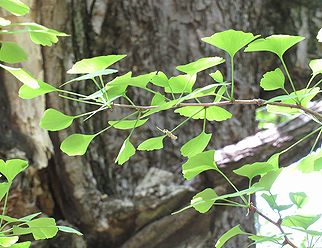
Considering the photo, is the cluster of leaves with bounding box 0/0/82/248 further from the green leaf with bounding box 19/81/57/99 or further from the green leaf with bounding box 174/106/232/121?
the green leaf with bounding box 174/106/232/121

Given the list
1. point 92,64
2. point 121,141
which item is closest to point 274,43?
point 92,64

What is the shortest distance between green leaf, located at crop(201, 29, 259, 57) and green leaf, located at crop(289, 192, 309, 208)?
127 mm

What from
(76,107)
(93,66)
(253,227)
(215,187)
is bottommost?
(253,227)

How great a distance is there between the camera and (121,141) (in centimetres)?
90

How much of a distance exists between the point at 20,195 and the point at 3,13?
0.27 m

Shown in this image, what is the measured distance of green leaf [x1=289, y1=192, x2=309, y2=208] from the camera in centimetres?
43

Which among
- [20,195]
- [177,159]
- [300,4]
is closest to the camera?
[20,195]

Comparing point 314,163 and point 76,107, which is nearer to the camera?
point 314,163

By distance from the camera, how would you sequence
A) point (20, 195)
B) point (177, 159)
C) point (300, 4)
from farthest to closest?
point (300, 4)
point (177, 159)
point (20, 195)

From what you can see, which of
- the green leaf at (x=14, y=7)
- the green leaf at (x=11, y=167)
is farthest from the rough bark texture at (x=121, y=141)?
the green leaf at (x=14, y=7)

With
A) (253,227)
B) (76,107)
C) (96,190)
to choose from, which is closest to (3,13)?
(76,107)

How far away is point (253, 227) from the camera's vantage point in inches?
37.5

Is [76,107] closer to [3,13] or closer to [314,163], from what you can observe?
[3,13]

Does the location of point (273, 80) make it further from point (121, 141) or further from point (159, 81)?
point (121, 141)
